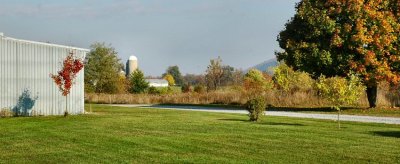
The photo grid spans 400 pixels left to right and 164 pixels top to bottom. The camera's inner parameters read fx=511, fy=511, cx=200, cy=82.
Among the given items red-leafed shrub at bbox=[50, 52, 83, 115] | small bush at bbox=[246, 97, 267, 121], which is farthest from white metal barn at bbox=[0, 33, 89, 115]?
small bush at bbox=[246, 97, 267, 121]

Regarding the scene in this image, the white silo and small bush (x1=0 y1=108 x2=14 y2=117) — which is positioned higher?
the white silo

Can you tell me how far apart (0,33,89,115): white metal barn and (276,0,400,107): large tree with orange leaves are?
14.6 m

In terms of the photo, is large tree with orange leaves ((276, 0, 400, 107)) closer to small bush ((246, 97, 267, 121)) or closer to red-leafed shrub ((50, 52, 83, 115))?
small bush ((246, 97, 267, 121))

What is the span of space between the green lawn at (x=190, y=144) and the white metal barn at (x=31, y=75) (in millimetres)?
5999

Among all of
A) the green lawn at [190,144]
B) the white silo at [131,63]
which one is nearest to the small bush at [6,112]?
the green lawn at [190,144]

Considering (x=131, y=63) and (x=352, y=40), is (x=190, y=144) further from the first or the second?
(x=131, y=63)

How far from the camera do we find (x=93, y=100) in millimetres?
49312

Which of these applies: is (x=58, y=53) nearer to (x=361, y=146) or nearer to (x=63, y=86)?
(x=63, y=86)

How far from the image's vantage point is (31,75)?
2633 cm

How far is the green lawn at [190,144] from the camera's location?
40.6 feet

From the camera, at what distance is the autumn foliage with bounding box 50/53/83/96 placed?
2514 centimetres

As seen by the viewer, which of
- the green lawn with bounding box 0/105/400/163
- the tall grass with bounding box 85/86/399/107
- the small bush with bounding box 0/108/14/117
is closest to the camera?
the green lawn with bounding box 0/105/400/163

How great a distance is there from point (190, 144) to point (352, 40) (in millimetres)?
19349

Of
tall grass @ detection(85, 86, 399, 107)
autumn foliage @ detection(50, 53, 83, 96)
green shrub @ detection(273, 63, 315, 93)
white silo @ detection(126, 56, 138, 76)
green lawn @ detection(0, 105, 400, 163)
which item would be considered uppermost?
white silo @ detection(126, 56, 138, 76)
